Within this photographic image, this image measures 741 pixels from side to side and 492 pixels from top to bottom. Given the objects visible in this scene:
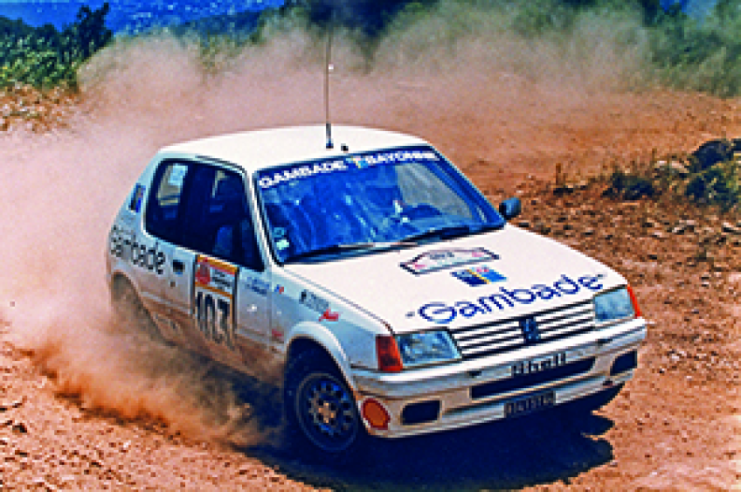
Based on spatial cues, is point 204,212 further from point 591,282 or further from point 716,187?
point 716,187

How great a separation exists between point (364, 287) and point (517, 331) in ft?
2.65

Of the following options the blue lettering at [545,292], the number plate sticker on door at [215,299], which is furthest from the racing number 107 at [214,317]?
the blue lettering at [545,292]

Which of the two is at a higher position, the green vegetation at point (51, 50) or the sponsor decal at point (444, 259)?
the green vegetation at point (51, 50)

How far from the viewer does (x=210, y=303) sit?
5.74m

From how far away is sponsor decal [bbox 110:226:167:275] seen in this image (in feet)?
20.6

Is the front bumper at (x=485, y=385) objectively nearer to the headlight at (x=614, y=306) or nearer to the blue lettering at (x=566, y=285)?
the headlight at (x=614, y=306)

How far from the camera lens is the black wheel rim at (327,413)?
4770 millimetres

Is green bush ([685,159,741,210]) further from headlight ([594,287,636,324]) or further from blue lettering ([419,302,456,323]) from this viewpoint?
blue lettering ([419,302,456,323])

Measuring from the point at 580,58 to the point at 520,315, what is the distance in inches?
704

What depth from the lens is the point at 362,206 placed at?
18.5ft

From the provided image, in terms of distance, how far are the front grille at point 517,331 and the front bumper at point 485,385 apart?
4cm

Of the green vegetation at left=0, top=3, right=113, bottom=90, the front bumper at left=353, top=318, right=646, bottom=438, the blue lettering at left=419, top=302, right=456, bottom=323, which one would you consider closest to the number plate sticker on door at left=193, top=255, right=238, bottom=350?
the front bumper at left=353, top=318, right=646, bottom=438

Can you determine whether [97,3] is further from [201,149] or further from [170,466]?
[170,466]

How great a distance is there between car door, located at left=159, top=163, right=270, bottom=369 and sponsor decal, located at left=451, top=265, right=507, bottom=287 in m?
1.09
